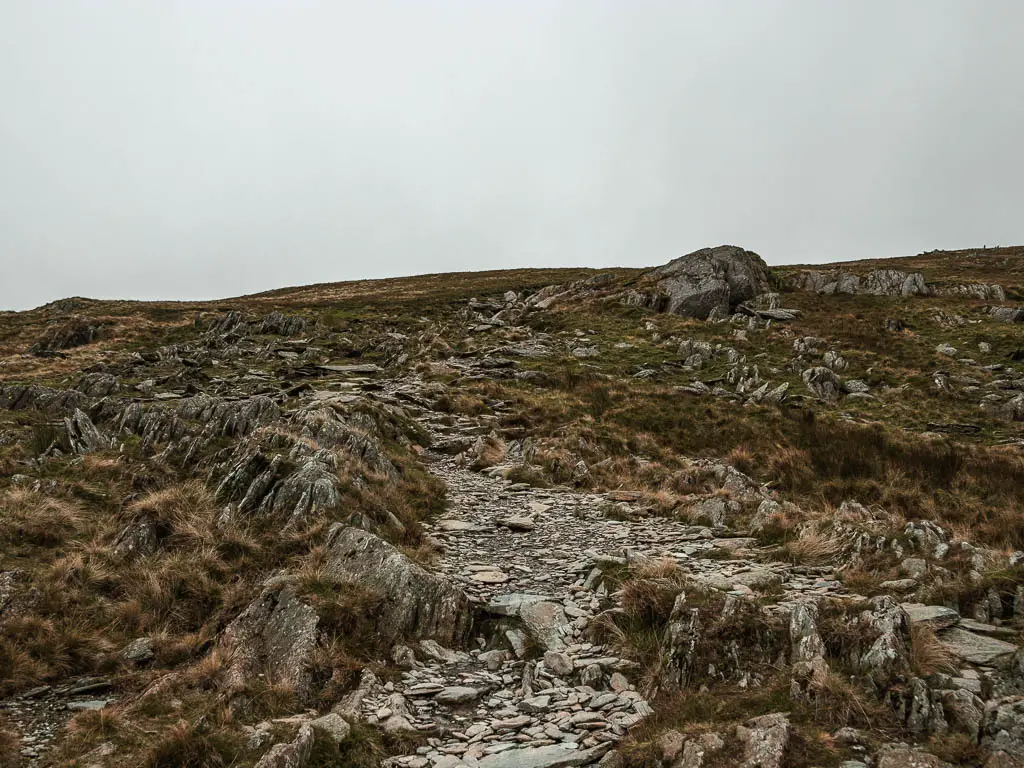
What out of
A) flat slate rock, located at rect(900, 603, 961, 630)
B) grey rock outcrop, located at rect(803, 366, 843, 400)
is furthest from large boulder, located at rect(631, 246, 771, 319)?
flat slate rock, located at rect(900, 603, 961, 630)

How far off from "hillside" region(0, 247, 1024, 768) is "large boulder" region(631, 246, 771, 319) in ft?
72.4

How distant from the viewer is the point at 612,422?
24641 millimetres

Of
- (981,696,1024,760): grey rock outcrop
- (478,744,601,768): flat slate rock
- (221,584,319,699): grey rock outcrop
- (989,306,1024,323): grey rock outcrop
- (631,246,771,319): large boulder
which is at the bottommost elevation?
(478,744,601,768): flat slate rock

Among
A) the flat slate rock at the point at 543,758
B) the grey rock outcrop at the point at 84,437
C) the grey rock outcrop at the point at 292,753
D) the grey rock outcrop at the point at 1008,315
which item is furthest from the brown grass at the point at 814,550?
the grey rock outcrop at the point at 1008,315

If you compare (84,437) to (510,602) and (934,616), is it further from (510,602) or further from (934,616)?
(934,616)

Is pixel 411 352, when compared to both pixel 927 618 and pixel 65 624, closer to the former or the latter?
pixel 65 624

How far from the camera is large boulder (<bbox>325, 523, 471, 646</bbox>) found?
919cm

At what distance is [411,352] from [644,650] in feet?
115

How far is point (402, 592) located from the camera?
31.3 feet

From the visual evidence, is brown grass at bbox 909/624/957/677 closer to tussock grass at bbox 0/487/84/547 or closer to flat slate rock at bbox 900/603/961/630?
flat slate rock at bbox 900/603/961/630

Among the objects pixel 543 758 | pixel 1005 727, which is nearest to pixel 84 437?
pixel 543 758

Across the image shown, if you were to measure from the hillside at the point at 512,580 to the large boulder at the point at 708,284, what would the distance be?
22067 millimetres

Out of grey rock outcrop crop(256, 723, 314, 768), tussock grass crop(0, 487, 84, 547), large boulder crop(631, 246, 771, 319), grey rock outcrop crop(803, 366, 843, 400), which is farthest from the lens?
large boulder crop(631, 246, 771, 319)

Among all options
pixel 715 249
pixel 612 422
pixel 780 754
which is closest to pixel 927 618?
pixel 780 754
